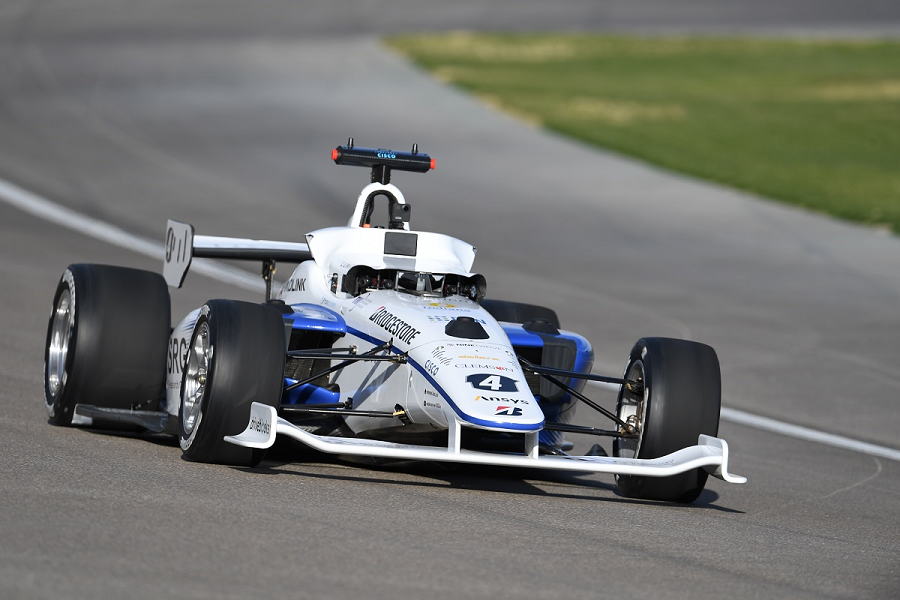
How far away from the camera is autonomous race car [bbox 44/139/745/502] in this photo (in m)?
7.99

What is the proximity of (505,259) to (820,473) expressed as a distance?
371 inches

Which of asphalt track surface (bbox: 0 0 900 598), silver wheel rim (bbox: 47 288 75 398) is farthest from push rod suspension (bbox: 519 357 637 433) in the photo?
silver wheel rim (bbox: 47 288 75 398)

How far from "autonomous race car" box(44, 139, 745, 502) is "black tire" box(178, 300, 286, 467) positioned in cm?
1

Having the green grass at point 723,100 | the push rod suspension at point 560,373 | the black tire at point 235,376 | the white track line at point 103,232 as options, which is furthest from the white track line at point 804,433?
the green grass at point 723,100

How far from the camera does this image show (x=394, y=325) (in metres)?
8.64

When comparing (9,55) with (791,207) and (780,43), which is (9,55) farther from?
(780,43)

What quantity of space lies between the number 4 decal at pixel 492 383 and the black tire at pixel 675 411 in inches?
39.5

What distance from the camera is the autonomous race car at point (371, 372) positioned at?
799cm

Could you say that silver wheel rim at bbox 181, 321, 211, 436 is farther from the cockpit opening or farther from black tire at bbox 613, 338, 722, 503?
black tire at bbox 613, 338, 722, 503

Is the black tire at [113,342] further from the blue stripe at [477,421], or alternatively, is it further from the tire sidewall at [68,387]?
the blue stripe at [477,421]

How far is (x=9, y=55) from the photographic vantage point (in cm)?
3609

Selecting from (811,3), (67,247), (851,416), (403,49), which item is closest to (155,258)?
(67,247)

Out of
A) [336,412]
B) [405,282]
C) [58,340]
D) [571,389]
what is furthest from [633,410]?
[58,340]

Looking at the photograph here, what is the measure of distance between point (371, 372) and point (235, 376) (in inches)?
41.4
